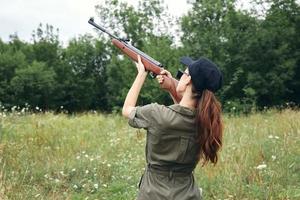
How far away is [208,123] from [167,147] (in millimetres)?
297

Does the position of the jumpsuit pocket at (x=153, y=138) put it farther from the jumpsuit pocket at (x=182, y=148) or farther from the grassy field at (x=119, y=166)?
the grassy field at (x=119, y=166)

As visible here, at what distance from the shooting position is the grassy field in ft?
20.1

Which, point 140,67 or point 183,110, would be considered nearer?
point 183,110

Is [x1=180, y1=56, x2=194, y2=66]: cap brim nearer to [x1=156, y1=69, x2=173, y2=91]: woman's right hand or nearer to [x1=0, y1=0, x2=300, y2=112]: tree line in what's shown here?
[x1=156, y1=69, x2=173, y2=91]: woman's right hand

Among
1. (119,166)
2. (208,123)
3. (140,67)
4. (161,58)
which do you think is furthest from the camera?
(161,58)

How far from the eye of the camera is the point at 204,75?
11.0 feet

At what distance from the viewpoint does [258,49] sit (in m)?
32.1

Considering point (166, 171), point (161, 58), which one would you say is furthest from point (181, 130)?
point (161, 58)

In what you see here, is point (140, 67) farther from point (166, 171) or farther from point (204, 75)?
point (166, 171)

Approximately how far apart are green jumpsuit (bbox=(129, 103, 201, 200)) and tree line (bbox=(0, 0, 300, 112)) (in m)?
22.5

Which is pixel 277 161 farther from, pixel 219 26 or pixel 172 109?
pixel 219 26

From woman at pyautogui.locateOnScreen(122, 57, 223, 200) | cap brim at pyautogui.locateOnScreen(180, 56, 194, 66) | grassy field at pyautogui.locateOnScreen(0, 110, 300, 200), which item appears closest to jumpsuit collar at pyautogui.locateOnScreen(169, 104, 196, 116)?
woman at pyautogui.locateOnScreen(122, 57, 223, 200)

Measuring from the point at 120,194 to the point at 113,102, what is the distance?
109 ft

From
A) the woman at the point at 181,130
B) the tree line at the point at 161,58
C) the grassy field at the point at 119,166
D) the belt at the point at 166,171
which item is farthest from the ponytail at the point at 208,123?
the tree line at the point at 161,58
